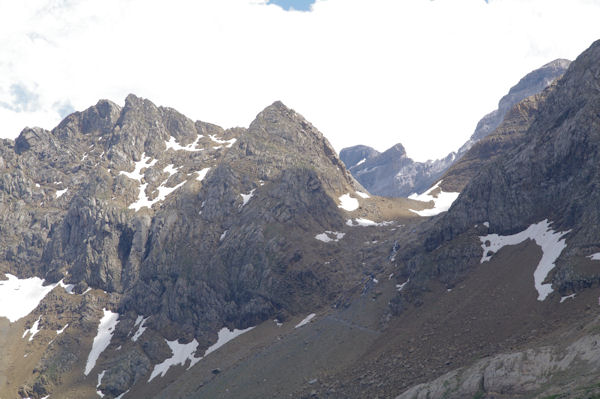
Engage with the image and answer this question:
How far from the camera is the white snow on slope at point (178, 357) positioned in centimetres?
14175

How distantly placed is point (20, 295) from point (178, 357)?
85.9 meters

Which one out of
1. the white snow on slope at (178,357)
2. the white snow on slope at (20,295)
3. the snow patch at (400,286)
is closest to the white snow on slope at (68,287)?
the white snow on slope at (20,295)

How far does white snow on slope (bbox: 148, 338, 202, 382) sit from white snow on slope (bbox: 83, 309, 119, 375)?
23231 mm

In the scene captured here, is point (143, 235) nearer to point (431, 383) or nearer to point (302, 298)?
point (302, 298)

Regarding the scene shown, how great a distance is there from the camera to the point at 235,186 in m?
193

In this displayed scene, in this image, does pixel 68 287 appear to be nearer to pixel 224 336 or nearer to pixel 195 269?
pixel 195 269

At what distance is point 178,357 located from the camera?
146m

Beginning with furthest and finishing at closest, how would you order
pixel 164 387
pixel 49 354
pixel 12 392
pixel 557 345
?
pixel 49 354 → pixel 12 392 → pixel 164 387 → pixel 557 345

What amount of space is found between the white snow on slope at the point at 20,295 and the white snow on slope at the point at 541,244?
164 metres

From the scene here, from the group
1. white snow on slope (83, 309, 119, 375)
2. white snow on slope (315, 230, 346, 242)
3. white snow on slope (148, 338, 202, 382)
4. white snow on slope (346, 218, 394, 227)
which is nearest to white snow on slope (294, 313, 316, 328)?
white snow on slope (148, 338, 202, 382)

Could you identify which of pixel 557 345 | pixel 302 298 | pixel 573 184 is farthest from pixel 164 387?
pixel 573 184

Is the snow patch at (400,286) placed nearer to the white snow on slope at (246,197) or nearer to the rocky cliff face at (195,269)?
the rocky cliff face at (195,269)

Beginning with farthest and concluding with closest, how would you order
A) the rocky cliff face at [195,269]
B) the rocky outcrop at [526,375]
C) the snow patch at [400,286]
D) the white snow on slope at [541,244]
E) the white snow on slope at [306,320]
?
the rocky cliff face at [195,269] < the white snow on slope at [306,320] < the snow patch at [400,286] < the white snow on slope at [541,244] < the rocky outcrop at [526,375]

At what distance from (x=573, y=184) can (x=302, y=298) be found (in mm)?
80417
